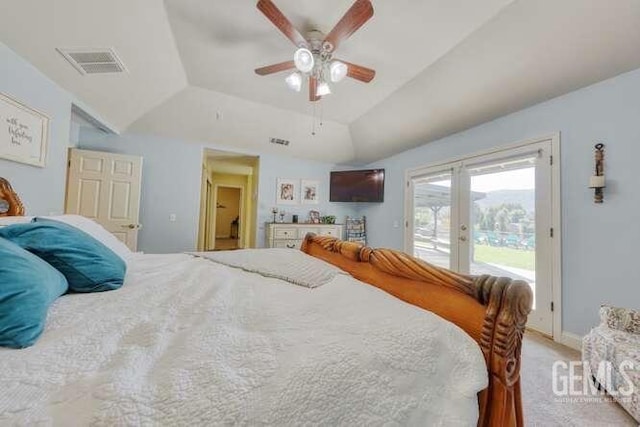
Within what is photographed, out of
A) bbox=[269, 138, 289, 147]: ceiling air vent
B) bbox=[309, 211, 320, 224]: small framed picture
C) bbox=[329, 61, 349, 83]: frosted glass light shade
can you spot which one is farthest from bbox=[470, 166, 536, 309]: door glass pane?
bbox=[269, 138, 289, 147]: ceiling air vent

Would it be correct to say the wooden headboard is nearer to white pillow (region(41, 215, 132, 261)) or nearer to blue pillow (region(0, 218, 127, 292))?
white pillow (region(41, 215, 132, 261))

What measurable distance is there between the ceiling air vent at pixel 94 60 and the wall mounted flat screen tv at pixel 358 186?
362 centimetres

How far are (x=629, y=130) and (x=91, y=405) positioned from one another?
3.34m

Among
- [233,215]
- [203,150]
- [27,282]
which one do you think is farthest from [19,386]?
[233,215]

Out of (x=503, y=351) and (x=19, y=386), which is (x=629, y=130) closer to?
(x=503, y=351)

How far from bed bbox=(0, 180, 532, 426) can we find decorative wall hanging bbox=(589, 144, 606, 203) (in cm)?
213

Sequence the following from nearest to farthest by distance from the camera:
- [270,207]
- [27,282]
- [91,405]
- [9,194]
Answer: [91,405], [27,282], [9,194], [270,207]

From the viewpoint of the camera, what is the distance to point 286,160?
4.84m

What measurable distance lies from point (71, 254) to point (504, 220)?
3614 millimetres

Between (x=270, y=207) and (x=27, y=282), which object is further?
(x=270, y=207)

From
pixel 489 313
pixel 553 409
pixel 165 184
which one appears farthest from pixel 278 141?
pixel 553 409

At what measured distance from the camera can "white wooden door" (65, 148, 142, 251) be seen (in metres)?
3.18

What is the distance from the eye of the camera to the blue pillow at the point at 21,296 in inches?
24.2

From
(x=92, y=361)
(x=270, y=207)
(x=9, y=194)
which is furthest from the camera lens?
(x=270, y=207)
